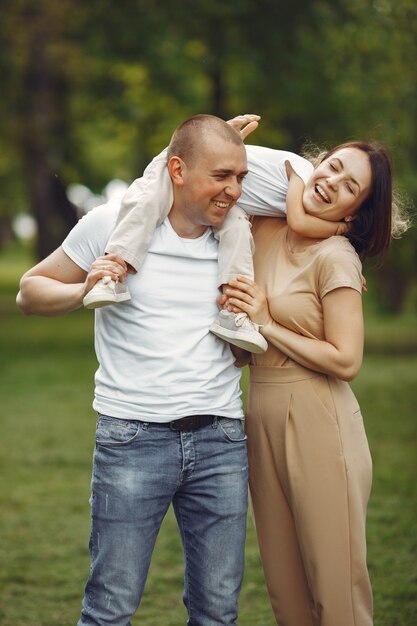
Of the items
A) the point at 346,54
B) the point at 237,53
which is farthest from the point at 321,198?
the point at 237,53

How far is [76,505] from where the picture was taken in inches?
285

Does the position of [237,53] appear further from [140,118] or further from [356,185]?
[356,185]

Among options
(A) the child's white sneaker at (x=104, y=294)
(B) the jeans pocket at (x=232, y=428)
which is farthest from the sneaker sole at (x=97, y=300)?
(B) the jeans pocket at (x=232, y=428)

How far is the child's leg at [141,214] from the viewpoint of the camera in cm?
305

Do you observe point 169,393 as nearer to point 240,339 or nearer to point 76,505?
point 240,339

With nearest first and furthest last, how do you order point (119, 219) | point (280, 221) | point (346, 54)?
1. point (119, 219)
2. point (280, 221)
3. point (346, 54)

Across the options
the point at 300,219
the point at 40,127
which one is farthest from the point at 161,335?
the point at 40,127

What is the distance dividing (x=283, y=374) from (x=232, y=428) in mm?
295

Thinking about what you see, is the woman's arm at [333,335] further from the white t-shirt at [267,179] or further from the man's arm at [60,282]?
the man's arm at [60,282]

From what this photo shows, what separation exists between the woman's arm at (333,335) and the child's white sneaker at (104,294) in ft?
1.30

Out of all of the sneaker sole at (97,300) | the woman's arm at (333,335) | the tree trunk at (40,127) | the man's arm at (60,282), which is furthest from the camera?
the tree trunk at (40,127)

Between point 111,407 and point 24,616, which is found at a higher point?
point 111,407

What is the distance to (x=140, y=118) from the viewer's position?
837 inches

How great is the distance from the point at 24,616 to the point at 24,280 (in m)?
→ 2.45
